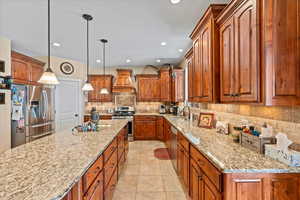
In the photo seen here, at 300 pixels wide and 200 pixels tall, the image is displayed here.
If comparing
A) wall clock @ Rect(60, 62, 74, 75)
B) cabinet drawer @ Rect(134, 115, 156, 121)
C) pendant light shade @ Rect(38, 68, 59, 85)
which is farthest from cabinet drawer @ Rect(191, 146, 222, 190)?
wall clock @ Rect(60, 62, 74, 75)

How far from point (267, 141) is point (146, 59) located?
4.55 meters

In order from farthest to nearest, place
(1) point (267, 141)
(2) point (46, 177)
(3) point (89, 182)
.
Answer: (1) point (267, 141)
(3) point (89, 182)
(2) point (46, 177)

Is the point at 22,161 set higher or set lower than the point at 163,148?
higher

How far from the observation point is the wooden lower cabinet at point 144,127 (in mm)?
5789

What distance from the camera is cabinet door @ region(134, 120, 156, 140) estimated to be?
5789 mm

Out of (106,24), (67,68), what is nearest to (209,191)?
(106,24)

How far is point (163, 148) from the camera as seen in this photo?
4895mm

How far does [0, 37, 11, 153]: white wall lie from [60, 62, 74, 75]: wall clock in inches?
71.2

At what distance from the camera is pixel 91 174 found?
1374 millimetres

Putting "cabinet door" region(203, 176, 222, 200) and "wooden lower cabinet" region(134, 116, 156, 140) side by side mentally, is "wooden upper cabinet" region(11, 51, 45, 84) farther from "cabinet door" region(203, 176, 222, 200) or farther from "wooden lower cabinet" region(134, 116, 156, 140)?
"cabinet door" region(203, 176, 222, 200)

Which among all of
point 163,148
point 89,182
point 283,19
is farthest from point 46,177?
point 163,148

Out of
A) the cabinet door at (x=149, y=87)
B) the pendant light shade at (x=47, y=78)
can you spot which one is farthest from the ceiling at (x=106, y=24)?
the cabinet door at (x=149, y=87)

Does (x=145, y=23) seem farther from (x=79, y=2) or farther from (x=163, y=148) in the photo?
(x=163, y=148)

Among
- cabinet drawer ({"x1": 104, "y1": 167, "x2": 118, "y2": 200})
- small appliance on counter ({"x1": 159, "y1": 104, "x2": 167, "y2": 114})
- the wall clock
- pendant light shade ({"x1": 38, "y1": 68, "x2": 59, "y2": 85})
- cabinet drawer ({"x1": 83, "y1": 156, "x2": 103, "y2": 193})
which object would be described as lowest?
cabinet drawer ({"x1": 104, "y1": 167, "x2": 118, "y2": 200})
